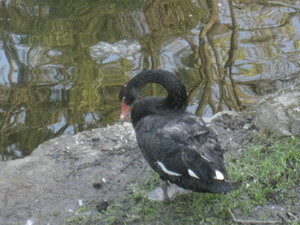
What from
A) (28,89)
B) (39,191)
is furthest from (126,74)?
(39,191)

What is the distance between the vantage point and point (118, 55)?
725 centimetres

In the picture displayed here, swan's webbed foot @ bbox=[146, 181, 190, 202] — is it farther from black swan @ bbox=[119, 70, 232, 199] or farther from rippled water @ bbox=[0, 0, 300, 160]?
rippled water @ bbox=[0, 0, 300, 160]

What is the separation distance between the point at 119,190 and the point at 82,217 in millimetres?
446

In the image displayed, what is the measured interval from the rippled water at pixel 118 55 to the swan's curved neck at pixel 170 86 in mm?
1560

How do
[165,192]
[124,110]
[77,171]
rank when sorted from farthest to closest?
[77,171] < [124,110] < [165,192]

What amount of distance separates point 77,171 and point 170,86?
3.50ft

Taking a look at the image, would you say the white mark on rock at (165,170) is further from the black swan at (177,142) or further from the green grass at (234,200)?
the green grass at (234,200)

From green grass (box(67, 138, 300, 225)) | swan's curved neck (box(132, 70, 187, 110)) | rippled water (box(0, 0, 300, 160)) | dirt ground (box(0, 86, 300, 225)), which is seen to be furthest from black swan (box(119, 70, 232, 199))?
rippled water (box(0, 0, 300, 160))

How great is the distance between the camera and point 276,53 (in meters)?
7.26

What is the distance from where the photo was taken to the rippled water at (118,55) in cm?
635

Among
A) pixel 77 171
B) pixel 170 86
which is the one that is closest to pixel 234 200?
pixel 170 86

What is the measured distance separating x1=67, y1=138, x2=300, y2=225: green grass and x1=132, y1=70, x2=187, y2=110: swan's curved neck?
1.99ft

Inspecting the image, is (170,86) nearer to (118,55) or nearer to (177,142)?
(177,142)

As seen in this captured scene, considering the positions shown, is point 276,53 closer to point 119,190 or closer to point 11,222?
point 119,190
